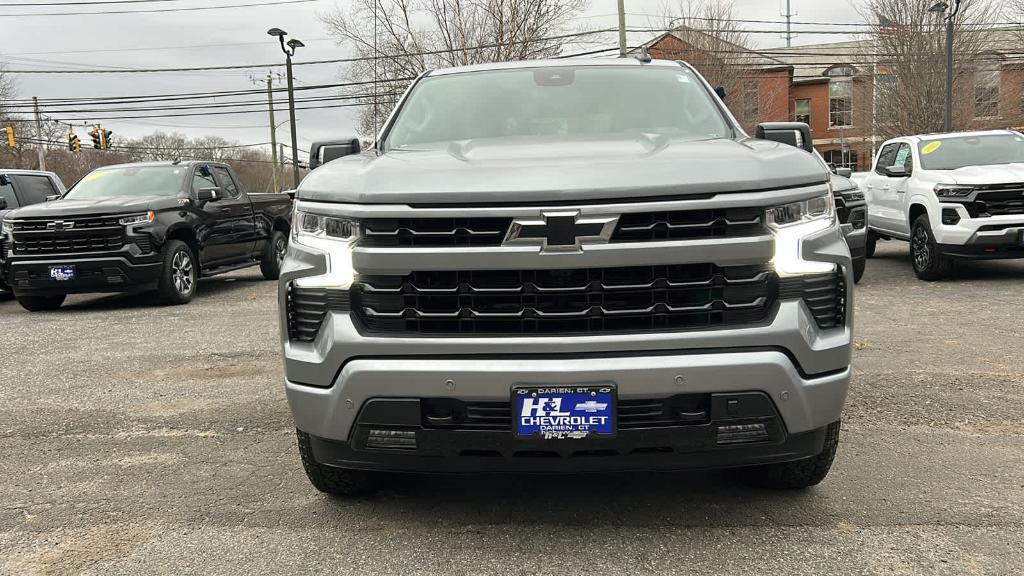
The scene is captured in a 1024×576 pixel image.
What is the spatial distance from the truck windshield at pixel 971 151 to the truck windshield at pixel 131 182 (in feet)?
30.9

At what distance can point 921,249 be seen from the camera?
10078mm

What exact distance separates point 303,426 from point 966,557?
2.26 m

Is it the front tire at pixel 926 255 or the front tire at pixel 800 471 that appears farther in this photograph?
the front tire at pixel 926 255

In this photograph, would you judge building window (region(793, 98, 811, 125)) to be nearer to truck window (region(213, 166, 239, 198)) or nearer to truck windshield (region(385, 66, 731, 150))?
truck window (region(213, 166, 239, 198))

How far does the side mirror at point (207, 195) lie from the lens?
10250mm

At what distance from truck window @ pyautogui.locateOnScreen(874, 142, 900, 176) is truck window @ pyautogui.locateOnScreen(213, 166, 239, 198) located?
8.86m

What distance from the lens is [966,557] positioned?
269 cm

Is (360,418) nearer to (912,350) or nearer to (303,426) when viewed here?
(303,426)

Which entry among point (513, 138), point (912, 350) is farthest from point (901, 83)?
point (513, 138)

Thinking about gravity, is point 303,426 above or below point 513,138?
below

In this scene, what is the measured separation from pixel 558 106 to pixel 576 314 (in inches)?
69.2

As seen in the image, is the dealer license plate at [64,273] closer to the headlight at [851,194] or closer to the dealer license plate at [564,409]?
the dealer license plate at [564,409]

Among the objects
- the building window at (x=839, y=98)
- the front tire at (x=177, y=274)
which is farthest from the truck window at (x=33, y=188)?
the building window at (x=839, y=98)

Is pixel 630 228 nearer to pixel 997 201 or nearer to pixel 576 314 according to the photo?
pixel 576 314
